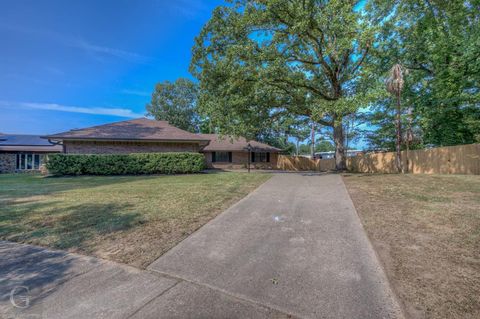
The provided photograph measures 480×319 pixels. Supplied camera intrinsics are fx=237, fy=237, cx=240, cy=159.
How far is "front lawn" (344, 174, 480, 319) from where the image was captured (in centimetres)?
218

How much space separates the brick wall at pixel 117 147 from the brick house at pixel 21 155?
792 cm

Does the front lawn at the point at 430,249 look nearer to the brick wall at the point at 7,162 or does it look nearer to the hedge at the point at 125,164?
the hedge at the point at 125,164

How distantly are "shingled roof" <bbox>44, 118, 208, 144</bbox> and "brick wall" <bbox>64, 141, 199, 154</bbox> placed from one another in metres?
0.58

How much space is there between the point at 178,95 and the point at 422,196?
37.2 metres

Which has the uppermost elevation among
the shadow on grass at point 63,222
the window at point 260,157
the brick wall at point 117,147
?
the brick wall at point 117,147

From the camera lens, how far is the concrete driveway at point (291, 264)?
88.4 inches

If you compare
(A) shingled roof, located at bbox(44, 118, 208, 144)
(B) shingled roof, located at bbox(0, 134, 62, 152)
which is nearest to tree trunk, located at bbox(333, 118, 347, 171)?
(A) shingled roof, located at bbox(44, 118, 208, 144)

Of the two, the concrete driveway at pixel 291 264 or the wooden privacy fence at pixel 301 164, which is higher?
the wooden privacy fence at pixel 301 164

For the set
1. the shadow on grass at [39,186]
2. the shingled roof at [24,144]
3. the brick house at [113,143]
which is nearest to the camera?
the shadow on grass at [39,186]

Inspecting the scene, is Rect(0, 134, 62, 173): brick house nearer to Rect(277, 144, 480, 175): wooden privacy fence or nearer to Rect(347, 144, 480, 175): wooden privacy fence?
Rect(277, 144, 480, 175): wooden privacy fence

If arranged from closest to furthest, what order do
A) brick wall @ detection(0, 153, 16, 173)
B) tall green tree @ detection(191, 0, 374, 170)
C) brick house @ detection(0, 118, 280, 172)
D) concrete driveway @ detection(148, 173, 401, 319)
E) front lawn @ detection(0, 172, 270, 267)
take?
concrete driveway @ detection(148, 173, 401, 319) → front lawn @ detection(0, 172, 270, 267) → tall green tree @ detection(191, 0, 374, 170) → brick house @ detection(0, 118, 280, 172) → brick wall @ detection(0, 153, 16, 173)

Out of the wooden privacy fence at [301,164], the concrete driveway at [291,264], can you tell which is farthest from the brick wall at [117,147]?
the wooden privacy fence at [301,164]

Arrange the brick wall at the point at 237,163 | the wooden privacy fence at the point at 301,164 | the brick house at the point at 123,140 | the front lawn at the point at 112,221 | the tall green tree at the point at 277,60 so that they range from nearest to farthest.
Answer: the front lawn at the point at 112,221 → the tall green tree at the point at 277,60 → the brick house at the point at 123,140 → the brick wall at the point at 237,163 → the wooden privacy fence at the point at 301,164

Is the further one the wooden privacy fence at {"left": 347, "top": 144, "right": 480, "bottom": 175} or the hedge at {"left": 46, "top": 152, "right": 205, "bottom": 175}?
the hedge at {"left": 46, "top": 152, "right": 205, "bottom": 175}
